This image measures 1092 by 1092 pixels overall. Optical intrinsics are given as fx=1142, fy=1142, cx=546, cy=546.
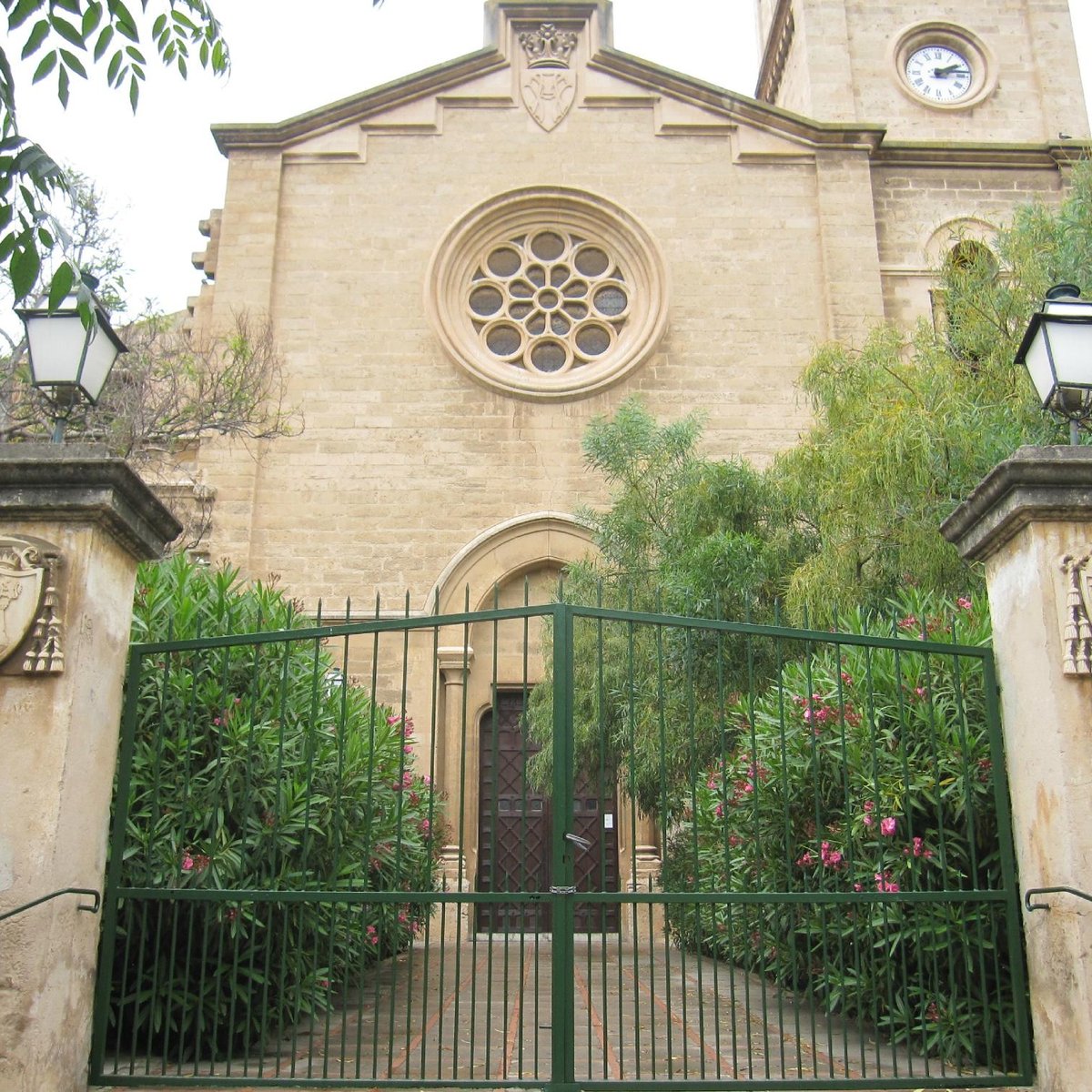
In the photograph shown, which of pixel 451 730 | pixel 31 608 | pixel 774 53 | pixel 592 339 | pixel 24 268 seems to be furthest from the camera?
pixel 774 53

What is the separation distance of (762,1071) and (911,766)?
1.58 m

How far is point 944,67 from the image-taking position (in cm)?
1955

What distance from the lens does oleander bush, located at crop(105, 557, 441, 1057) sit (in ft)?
15.8

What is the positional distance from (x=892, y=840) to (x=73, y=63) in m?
4.61

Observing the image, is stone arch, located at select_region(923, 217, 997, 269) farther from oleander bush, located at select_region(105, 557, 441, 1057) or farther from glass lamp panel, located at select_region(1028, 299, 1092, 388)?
oleander bush, located at select_region(105, 557, 441, 1057)

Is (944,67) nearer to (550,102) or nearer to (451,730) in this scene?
(550,102)

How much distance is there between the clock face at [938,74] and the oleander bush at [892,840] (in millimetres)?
15442

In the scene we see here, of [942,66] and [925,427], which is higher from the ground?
[942,66]

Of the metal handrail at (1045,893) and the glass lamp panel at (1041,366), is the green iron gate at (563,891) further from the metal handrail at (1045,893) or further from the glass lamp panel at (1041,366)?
the glass lamp panel at (1041,366)

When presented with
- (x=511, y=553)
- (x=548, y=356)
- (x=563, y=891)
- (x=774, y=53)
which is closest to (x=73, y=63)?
(x=563, y=891)

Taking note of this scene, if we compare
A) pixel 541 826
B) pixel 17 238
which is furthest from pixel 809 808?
pixel 541 826

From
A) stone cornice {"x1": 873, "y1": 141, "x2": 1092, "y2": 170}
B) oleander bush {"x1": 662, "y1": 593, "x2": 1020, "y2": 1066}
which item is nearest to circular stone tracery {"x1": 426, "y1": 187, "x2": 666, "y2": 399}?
stone cornice {"x1": 873, "y1": 141, "x2": 1092, "y2": 170}

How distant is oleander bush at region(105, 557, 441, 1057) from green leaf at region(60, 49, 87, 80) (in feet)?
7.92

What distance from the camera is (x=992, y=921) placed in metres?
4.71
